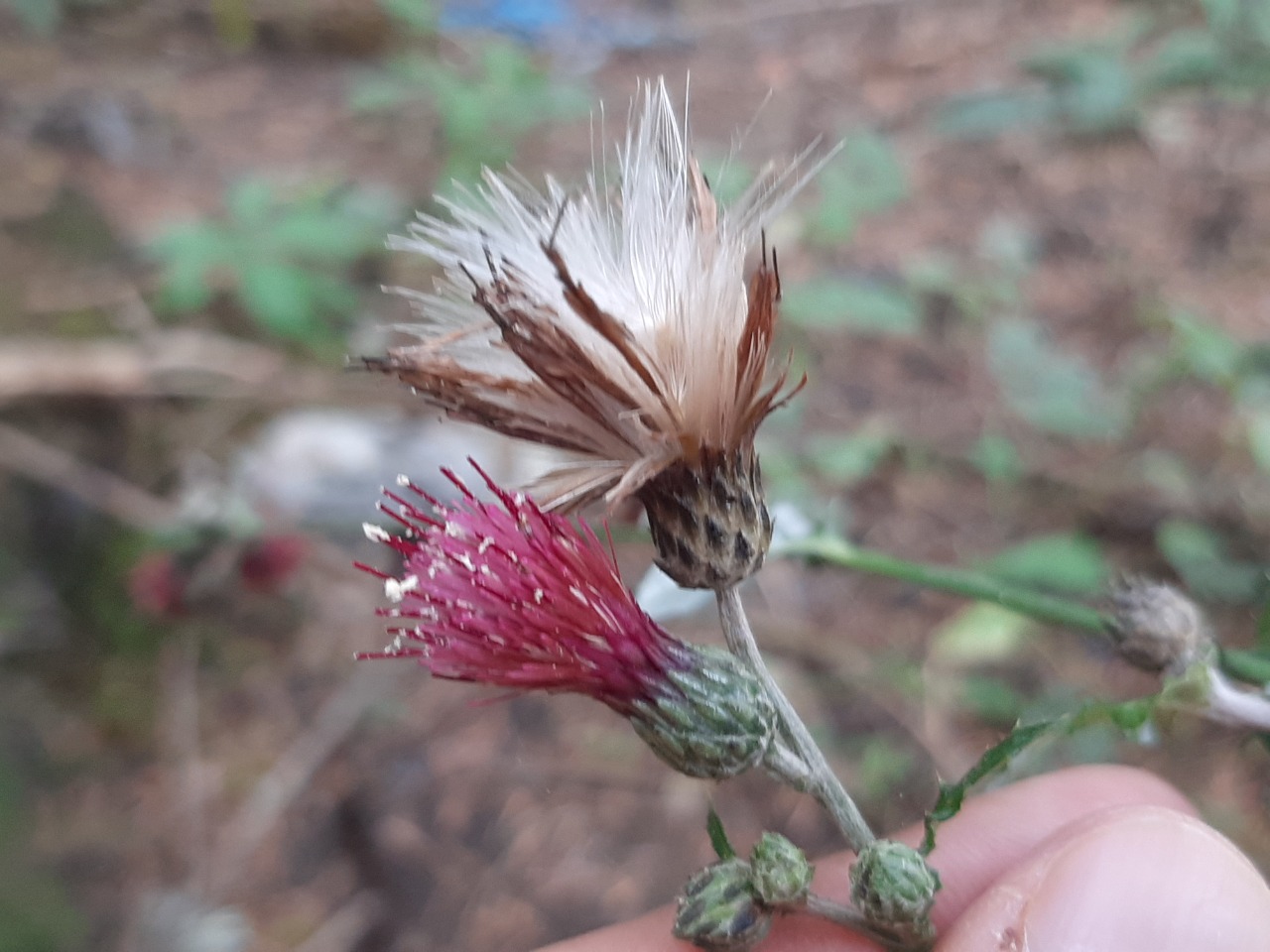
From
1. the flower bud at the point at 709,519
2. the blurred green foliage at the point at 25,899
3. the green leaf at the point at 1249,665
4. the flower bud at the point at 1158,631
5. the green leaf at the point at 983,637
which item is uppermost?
the flower bud at the point at 709,519

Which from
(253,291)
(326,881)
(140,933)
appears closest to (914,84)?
(253,291)

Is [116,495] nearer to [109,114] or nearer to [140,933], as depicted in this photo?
[140,933]

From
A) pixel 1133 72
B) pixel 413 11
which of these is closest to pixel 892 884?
pixel 1133 72

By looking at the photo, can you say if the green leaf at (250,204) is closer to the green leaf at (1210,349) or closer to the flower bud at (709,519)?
the flower bud at (709,519)

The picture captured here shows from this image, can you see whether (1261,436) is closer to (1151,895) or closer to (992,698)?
(992,698)

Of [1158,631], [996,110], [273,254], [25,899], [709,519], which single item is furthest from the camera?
[996,110]

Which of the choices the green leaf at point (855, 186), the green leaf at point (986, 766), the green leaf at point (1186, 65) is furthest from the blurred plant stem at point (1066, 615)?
the green leaf at point (855, 186)
